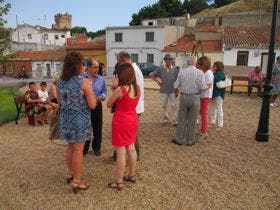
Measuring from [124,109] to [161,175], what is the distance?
139 cm

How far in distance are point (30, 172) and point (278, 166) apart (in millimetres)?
3975

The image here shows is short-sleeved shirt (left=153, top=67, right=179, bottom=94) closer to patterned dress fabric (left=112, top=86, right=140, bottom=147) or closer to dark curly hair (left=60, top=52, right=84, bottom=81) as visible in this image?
patterned dress fabric (left=112, top=86, right=140, bottom=147)

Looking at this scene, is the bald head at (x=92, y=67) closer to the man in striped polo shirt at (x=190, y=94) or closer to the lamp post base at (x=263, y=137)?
the man in striped polo shirt at (x=190, y=94)

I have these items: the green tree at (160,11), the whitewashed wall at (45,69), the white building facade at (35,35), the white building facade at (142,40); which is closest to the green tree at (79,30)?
the white building facade at (35,35)

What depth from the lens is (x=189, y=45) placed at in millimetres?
34688

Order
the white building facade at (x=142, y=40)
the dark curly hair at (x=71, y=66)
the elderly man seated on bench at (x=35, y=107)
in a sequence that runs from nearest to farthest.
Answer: the dark curly hair at (x=71, y=66), the elderly man seated on bench at (x=35, y=107), the white building facade at (x=142, y=40)

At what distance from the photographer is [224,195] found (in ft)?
13.7

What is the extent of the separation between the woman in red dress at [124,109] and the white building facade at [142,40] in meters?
33.0

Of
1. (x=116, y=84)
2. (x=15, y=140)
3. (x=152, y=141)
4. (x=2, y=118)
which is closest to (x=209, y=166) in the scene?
(x=152, y=141)

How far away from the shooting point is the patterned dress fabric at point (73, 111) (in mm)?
3848

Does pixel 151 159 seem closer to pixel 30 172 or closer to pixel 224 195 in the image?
pixel 224 195

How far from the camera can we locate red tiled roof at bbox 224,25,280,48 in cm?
2920

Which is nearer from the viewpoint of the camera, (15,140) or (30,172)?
(30,172)

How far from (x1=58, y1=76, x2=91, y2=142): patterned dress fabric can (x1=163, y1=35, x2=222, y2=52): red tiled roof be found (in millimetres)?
27173
